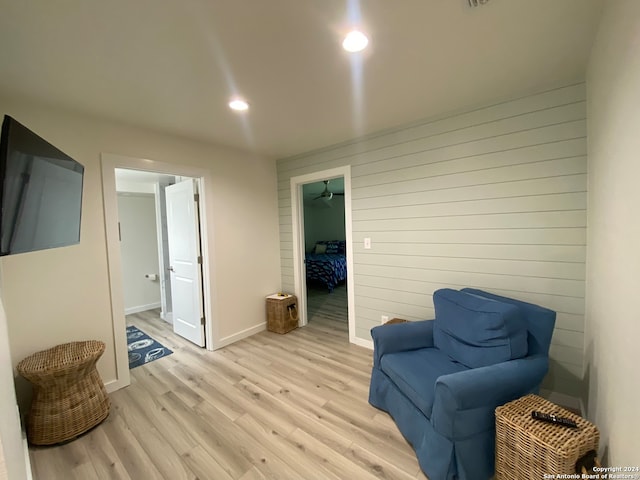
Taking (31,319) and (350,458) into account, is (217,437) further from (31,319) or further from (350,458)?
(31,319)

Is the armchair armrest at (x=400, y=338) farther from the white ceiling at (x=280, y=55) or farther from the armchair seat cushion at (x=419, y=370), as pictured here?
the white ceiling at (x=280, y=55)

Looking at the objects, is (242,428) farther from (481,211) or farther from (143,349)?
(481,211)

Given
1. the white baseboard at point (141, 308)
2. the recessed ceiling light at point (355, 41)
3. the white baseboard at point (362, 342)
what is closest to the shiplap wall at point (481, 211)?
the white baseboard at point (362, 342)

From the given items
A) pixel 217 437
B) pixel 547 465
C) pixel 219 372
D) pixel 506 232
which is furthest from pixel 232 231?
pixel 547 465

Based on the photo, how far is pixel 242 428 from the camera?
6.34 feet

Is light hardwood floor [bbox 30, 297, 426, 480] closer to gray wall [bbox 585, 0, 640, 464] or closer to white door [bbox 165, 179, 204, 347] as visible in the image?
white door [bbox 165, 179, 204, 347]

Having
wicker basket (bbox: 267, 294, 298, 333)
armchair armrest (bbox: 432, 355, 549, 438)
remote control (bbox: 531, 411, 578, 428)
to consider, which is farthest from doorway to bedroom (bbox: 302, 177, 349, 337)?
remote control (bbox: 531, 411, 578, 428)

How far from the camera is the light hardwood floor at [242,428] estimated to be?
5.28ft

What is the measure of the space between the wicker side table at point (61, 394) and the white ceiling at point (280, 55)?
187cm

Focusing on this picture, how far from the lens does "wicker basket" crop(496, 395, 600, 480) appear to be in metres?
A: 1.16

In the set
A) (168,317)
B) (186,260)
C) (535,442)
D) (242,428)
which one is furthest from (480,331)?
(168,317)

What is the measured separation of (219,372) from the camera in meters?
2.70

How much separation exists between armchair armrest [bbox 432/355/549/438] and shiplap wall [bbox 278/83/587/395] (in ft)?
2.78

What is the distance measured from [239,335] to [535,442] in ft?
10.0
